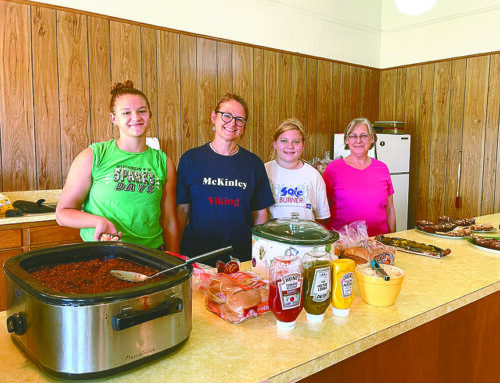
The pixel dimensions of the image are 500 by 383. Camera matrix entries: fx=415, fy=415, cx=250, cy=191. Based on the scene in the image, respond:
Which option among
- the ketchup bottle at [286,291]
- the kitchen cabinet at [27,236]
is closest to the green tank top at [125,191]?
the ketchup bottle at [286,291]

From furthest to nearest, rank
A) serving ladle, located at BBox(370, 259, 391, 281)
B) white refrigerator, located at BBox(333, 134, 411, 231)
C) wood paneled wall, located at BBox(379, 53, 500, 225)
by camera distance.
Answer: white refrigerator, located at BBox(333, 134, 411, 231)
wood paneled wall, located at BBox(379, 53, 500, 225)
serving ladle, located at BBox(370, 259, 391, 281)

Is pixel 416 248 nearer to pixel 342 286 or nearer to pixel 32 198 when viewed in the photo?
pixel 342 286

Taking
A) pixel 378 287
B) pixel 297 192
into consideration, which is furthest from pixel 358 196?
pixel 378 287

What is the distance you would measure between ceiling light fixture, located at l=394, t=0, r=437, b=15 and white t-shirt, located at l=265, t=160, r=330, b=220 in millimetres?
3647

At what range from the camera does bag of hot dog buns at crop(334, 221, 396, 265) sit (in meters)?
1.62

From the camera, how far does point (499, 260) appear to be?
1.83 m

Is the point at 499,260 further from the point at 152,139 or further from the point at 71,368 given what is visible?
the point at 152,139

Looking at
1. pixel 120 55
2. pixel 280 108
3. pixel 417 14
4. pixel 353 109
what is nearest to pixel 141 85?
pixel 120 55

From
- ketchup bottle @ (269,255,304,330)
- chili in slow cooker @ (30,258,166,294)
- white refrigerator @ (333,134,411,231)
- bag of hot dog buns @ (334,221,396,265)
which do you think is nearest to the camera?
chili in slow cooker @ (30,258,166,294)

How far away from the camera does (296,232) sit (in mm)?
1453

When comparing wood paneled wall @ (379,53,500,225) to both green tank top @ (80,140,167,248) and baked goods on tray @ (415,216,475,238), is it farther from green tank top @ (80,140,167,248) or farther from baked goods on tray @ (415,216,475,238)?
green tank top @ (80,140,167,248)

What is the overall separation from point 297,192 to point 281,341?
1308mm

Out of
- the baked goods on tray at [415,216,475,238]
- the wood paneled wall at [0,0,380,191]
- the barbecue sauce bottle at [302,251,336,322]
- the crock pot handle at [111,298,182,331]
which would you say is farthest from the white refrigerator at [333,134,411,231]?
the crock pot handle at [111,298,182,331]

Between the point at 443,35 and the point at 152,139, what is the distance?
358 cm
